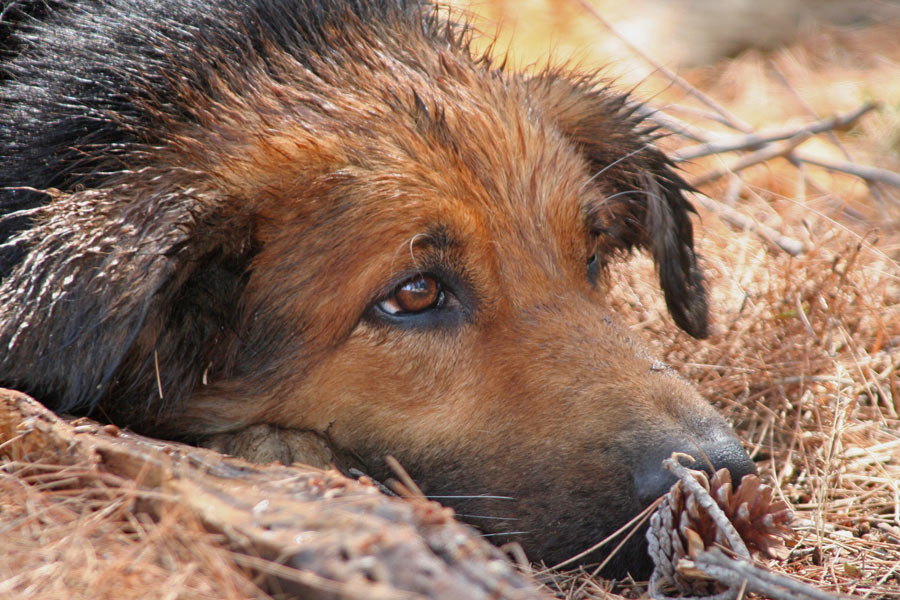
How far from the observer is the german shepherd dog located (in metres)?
2.51

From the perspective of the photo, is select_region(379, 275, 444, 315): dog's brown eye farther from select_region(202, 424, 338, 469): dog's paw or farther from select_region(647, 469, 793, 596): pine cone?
select_region(647, 469, 793, 596): pine cone

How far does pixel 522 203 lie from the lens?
2939 mm

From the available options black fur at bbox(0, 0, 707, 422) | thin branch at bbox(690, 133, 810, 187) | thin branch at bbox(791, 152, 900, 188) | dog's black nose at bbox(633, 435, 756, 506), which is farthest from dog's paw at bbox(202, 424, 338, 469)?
thin branch at bbox(791, 152, 900, 188)

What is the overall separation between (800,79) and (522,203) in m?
5.41

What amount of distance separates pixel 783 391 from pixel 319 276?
6.85ft

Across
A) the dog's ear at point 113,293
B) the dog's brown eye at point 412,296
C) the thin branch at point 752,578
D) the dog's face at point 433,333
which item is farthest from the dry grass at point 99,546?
the thin branch at point 752,578

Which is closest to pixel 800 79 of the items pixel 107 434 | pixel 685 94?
pixel 685 94

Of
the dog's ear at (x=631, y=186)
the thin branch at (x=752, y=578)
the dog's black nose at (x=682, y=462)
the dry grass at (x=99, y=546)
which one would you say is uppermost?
the dog's ear at (x=631, y=186)

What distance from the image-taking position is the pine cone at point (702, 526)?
2.31 m

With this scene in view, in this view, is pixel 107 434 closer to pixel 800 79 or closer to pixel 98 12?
pixel 98 12

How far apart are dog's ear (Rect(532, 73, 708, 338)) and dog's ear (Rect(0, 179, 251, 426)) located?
141 centimetres

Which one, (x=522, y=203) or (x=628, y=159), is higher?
(x=628, y=159)

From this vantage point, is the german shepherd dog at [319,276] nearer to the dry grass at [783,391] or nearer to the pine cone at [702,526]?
the pine cone at [702,526]

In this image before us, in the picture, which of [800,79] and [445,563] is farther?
[800,79]
